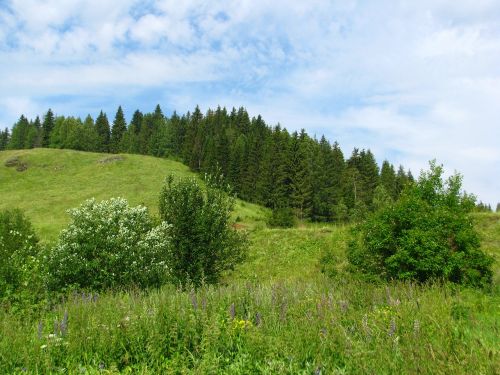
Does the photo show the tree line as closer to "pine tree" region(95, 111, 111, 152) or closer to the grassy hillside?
"pine tree" region(95, 111, 111, 152)

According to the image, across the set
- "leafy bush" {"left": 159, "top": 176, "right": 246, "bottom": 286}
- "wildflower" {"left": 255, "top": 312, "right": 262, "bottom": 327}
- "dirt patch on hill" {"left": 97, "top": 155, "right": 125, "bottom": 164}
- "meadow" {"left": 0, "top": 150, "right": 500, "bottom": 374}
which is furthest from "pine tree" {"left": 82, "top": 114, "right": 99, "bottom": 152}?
"wildflower" {"left": 255, "top": 312, "right": 262, "bottom": 327}

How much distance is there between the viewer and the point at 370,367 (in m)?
4.06

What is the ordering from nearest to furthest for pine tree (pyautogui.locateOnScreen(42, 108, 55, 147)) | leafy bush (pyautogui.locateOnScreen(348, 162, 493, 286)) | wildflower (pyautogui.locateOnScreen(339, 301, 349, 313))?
wildflower (pyautogui.locateOnScreen(339, 301, 349, 313)) → leafy bush (pyautogui.locateOnScreen(348, 162, 493, 286)) → pine tree (pyautogui.locateOnScreen(42, 108, 55, 147))

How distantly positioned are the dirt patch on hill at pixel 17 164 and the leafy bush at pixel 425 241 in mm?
79376

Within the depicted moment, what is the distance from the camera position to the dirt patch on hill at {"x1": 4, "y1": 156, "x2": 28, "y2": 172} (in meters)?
79.9

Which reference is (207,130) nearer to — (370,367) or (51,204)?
(51,204)

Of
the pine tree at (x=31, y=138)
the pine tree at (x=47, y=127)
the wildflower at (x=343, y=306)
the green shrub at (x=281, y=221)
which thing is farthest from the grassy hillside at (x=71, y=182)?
the wildflower at (x=343, y=306)

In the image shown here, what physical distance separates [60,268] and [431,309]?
10871 millimetres

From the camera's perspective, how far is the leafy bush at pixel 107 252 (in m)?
13.0

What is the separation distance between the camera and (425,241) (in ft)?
45.0

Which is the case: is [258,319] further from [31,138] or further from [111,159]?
[31,138]

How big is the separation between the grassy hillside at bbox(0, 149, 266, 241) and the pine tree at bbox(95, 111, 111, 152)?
24441 mm

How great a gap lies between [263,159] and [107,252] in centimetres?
6982

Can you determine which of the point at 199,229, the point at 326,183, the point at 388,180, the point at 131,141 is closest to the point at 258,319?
the point at 199,229
